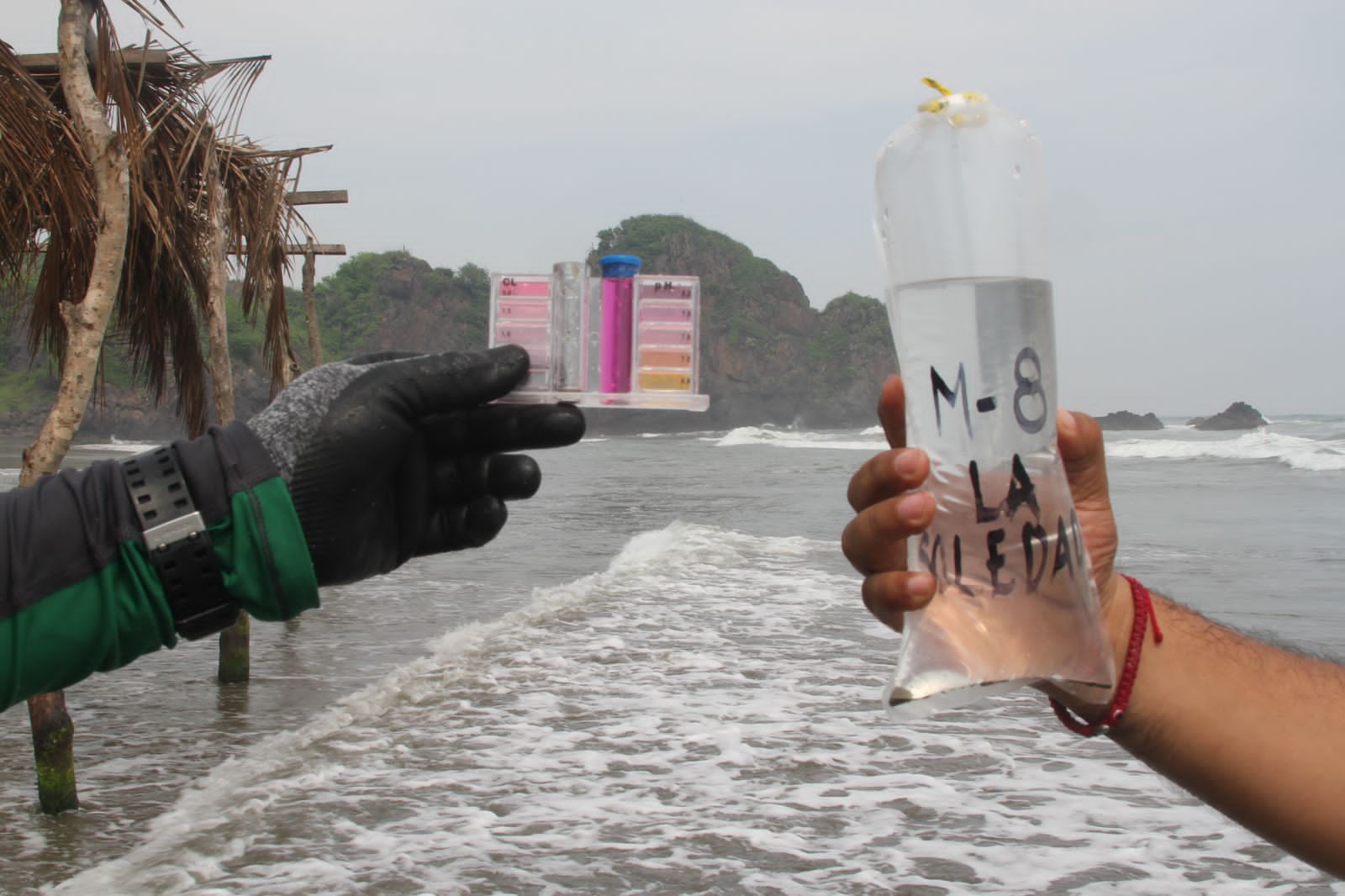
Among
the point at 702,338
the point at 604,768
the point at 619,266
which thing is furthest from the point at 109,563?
the point at 702,338

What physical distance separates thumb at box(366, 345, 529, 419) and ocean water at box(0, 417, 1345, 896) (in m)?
1.71

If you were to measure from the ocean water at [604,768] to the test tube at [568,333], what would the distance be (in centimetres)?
157

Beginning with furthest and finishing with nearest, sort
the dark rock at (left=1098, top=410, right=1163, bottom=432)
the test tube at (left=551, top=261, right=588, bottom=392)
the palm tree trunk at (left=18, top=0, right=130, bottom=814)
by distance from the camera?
the dark rock at (left=1098, top=410, right=1163, bottom=432) → the palm tree trunk at (left=18, top=0, right=130, bottom=814) → the test tube at (left=551, top=261, right=588, bottom=392)

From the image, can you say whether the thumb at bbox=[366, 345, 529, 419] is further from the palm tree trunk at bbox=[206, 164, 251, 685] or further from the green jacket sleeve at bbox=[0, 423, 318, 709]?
the palm tree trunk at bbox=[206, 164, 251, 685]

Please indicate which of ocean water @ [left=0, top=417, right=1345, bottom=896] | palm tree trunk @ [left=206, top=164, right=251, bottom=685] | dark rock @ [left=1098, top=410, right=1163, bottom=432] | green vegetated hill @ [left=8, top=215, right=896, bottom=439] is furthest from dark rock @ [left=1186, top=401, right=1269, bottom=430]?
palm tree trunk @ [left=206, top=164, right=251, bottom=685]

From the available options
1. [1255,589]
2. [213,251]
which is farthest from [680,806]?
[1255,589]

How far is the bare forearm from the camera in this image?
160cm

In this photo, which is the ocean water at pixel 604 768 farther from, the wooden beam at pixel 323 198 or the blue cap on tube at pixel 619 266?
the wooden beam at pixel 323 198

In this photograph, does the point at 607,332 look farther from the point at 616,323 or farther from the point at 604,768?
the point at 604,768

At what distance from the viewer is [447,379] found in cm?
184

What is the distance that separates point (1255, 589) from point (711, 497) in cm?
1300

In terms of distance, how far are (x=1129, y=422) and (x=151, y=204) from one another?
279 ft

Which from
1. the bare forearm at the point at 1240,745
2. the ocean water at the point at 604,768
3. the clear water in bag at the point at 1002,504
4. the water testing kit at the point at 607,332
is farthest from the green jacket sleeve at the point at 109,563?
the ocean water at the point at 604,768

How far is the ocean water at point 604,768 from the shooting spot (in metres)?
4.34
